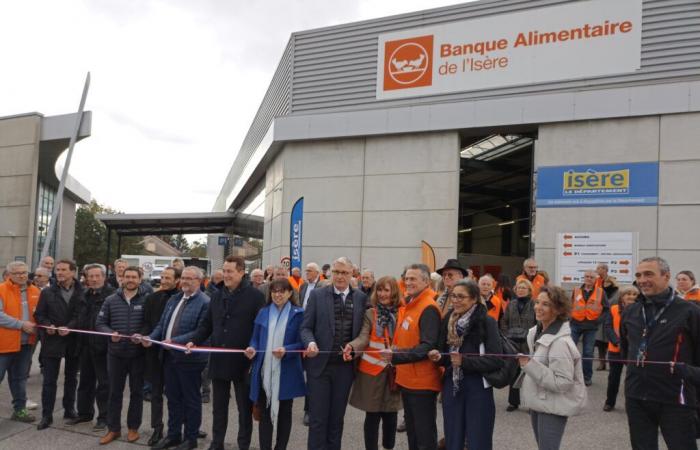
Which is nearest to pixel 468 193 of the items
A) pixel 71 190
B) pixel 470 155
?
pixel 470 155

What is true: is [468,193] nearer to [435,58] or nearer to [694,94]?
[435,58]

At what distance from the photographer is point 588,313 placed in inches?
353

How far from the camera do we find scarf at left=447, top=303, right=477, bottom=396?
4.28 meters

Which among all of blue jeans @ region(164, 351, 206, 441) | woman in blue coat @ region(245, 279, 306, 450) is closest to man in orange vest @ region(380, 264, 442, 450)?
woman in blue coat @ region(245, 279, 306, 450)

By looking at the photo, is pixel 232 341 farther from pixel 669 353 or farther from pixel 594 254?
pixel 594 254

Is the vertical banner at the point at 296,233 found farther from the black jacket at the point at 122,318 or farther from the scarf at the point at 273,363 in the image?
the scarf at the point at 273,363

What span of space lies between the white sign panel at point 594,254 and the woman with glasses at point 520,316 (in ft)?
22.2

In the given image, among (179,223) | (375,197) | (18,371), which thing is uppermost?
(375,197)

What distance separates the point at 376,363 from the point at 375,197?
37.3ft

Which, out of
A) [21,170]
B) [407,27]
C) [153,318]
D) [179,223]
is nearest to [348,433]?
[153,318]

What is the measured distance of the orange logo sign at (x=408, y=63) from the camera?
15.6m

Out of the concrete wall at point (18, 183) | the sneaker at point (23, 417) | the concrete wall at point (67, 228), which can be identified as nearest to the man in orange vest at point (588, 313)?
the sneaker at point (23, 417)

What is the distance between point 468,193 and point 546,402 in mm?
19515

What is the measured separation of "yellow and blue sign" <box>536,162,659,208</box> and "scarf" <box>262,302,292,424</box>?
423 inches
